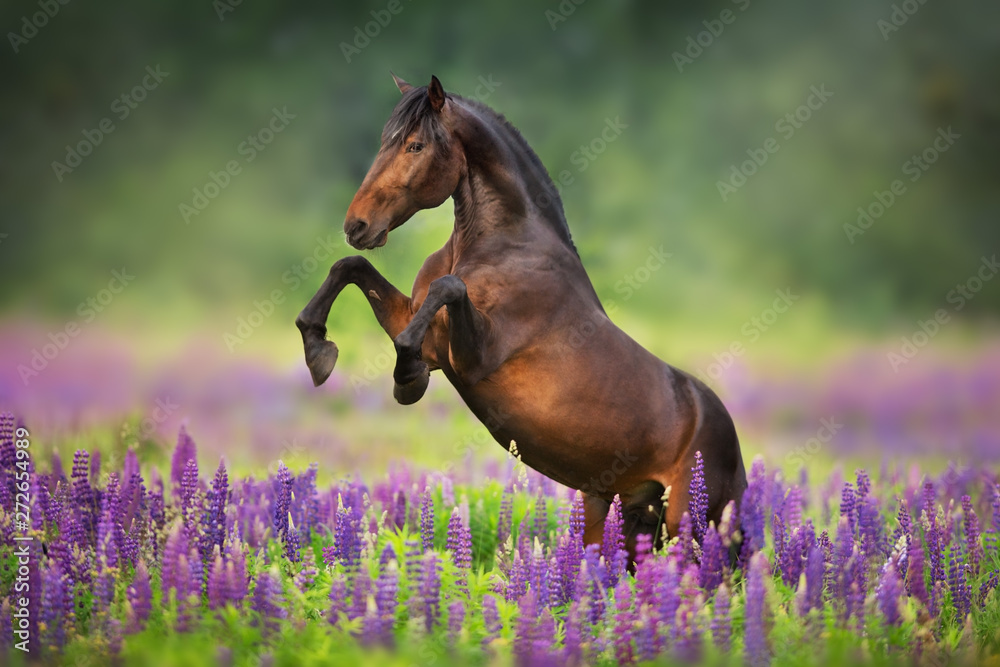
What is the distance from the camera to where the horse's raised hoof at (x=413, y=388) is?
452 cm

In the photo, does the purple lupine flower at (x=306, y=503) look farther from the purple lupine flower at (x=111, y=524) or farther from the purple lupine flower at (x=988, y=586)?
the purple lupine flower at (x=988, y=586)

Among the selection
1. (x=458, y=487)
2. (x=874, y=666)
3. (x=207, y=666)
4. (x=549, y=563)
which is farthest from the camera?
(x=458, y=487)

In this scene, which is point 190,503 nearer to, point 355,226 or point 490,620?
point 355,226

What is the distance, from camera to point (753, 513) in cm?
539

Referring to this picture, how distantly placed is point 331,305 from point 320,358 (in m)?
0.26

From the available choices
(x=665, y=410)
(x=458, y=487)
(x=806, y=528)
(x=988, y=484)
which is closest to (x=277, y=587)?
(x=665, y=410)

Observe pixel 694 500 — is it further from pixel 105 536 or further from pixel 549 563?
pixel 105 536

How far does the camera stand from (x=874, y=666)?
128 inches

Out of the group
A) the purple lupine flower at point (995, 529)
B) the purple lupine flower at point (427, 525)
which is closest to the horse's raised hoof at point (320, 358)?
the purple lupine flower at point (427, 525)

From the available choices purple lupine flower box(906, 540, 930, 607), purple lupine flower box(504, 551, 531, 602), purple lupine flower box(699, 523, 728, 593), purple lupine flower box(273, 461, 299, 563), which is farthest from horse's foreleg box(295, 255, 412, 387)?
purple lupine flower box(906, 540, 930, 607)

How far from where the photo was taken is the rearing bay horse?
15.1 feet

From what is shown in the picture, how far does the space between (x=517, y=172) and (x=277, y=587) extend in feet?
7.52

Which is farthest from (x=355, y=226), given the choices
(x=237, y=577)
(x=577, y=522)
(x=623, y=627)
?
(x=623, y=627)

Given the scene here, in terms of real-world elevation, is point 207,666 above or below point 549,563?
below
